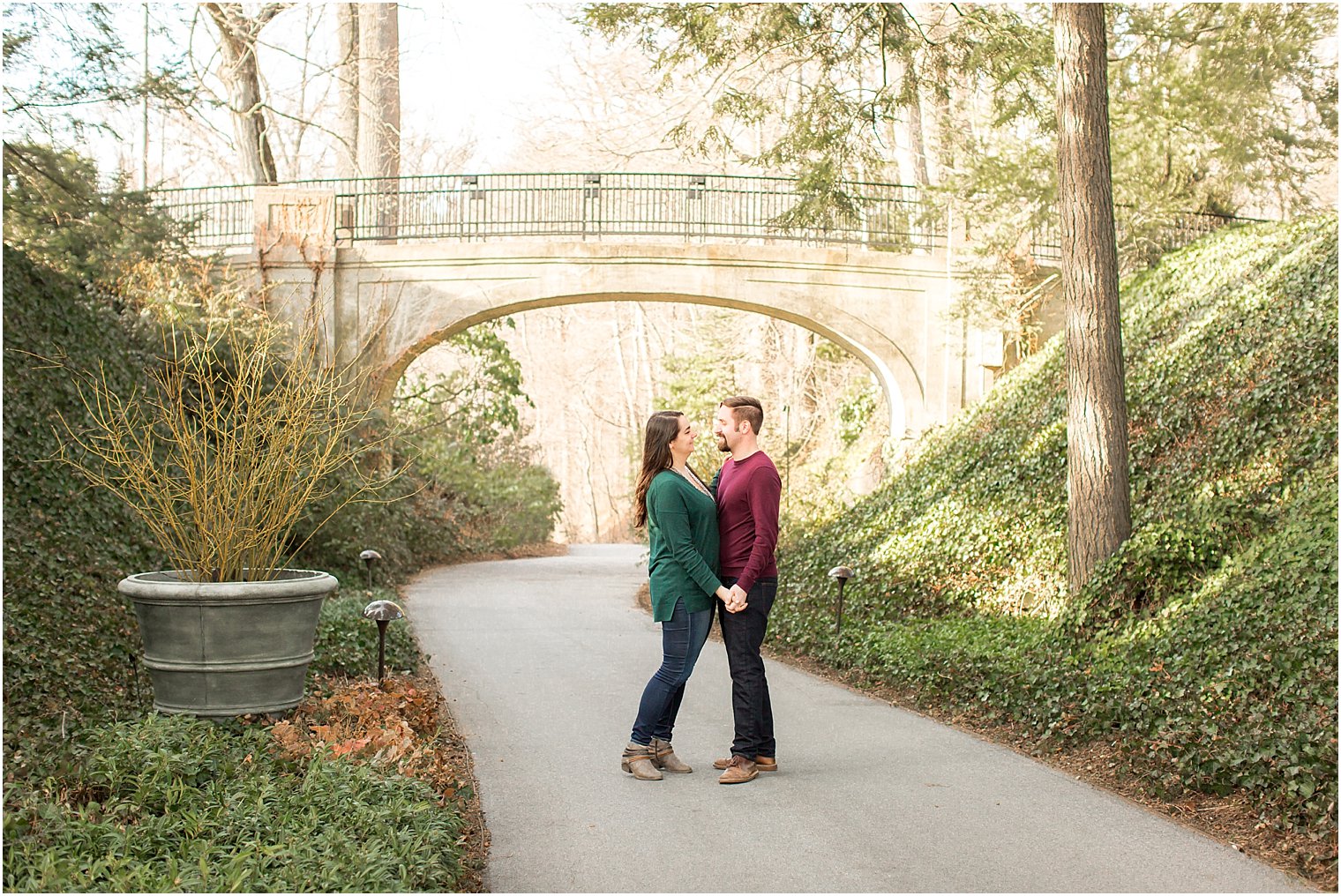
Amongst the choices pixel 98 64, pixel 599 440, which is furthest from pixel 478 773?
pixel 599 440

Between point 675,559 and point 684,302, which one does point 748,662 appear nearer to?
point 675,559

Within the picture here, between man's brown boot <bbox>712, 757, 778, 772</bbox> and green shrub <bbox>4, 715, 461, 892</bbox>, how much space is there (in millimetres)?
1631

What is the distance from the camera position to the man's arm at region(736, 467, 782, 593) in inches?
226

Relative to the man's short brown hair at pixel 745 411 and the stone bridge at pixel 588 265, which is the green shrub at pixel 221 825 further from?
the stone bridge at pixel 588 265

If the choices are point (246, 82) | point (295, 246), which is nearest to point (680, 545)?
point (295, 246)

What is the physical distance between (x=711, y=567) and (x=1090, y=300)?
416 cm

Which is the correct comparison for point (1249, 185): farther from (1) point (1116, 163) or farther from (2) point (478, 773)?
(2) point (478, 773)

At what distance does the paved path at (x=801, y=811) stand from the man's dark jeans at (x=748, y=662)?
0.25 metres

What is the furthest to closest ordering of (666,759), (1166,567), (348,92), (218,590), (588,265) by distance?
(348,92), (588,265), (1166,567), (666,759), (218,590)

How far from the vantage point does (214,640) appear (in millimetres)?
5711

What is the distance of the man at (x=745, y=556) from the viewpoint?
19.0 feet

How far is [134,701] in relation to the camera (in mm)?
6445

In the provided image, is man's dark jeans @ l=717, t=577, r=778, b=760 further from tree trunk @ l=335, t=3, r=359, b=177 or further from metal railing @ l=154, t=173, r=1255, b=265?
tree trunk @ l=335, t=3, r=359, b=177

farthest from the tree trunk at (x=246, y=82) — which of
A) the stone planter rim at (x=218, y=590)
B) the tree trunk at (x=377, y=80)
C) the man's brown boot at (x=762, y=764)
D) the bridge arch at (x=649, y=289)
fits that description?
the man's brown boot at (x=762, y=764)
